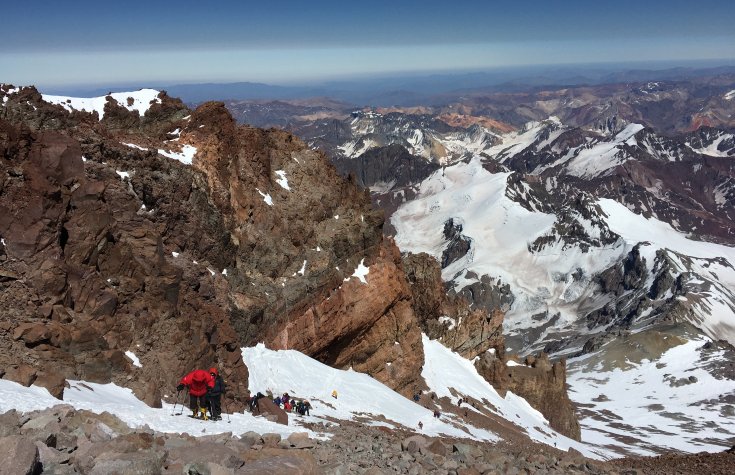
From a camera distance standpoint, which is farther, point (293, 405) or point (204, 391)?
point (293, 405)

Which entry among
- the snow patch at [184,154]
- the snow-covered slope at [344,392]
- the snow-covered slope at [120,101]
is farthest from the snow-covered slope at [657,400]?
the snow-covered slope at [120,101]

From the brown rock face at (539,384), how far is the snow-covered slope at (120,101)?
5491 centimetres

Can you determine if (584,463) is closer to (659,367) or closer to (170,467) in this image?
(170,467)

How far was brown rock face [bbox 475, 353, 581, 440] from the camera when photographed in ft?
271

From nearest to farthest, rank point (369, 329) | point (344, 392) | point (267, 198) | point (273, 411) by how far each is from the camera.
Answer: point (273, 411) < point (344, 392) < point (267, 198) < point (369, 329)

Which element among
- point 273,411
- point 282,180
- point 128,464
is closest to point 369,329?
point 282,180

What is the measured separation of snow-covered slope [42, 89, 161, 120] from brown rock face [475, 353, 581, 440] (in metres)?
54.9

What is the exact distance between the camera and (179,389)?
26.6 meters

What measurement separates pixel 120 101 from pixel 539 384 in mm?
65502

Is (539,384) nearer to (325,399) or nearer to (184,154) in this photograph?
(325,399)

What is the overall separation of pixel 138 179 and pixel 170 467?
1070 inches

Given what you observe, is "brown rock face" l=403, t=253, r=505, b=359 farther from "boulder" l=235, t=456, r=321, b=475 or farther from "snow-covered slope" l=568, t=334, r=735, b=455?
"boulder" l=235, t=456, r=321, b=475

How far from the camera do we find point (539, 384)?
86500mm

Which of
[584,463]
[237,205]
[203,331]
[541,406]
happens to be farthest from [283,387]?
[541,406]
